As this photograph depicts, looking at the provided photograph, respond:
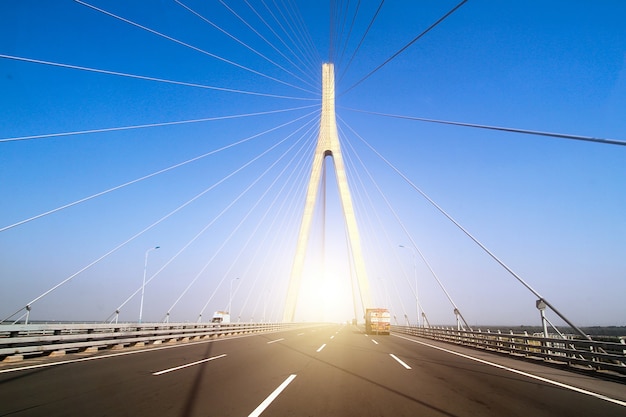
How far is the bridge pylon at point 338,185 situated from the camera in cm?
3441

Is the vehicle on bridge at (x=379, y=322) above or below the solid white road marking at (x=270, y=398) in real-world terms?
above

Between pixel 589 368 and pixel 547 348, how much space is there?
1.86 meters

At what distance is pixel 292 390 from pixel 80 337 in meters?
9.87

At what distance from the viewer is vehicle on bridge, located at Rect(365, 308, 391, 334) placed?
108 ft

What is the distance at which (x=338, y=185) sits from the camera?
3462 cm

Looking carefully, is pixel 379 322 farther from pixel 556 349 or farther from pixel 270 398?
pixel 270 398

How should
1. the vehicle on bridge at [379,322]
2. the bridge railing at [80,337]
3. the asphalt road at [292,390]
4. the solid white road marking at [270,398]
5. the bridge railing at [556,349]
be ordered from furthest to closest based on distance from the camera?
the vehicle on bridge at [379,322] < the bridge railing at [80,337] < the bridge railing at [556,349] < the asphalt road at [292,390] < the solid white road marking at [270,398]

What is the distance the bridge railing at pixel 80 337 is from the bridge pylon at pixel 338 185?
14.0 metres

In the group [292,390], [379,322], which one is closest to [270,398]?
[292,390]

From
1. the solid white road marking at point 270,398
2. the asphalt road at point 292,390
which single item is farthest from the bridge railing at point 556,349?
the solid white road marking at point 270,398

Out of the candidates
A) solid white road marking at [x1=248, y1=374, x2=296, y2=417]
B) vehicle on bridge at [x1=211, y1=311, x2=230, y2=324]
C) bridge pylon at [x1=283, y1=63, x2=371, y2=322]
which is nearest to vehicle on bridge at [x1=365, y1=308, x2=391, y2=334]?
bridge pylon at [x1=283, y1=63, x2=371, y2=322]

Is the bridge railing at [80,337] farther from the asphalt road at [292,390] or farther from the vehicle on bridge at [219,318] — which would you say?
the vehicle on bridge at [219,318]

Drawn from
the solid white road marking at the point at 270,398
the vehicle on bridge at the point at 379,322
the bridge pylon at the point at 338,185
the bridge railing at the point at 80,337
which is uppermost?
the bridge pylon at the point at 338,185

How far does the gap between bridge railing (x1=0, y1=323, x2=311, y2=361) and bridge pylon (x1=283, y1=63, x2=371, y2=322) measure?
14.0 meters
